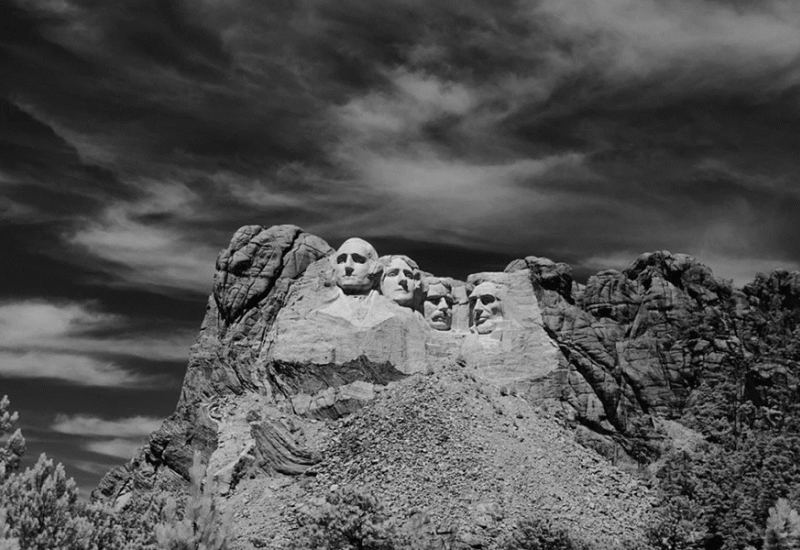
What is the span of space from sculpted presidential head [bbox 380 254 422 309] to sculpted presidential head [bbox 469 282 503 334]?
9.58ft

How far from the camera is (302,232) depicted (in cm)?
6588

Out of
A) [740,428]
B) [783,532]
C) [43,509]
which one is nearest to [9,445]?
[43,509]

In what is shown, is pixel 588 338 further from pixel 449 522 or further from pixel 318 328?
pixel 449 522

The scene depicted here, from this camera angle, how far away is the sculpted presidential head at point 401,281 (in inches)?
2398

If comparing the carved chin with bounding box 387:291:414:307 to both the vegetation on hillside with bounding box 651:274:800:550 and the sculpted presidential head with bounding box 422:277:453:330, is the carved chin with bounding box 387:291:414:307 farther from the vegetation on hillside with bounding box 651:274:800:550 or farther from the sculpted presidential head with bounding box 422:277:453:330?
the vegetation on hillside with bounding box 651:274:800:550

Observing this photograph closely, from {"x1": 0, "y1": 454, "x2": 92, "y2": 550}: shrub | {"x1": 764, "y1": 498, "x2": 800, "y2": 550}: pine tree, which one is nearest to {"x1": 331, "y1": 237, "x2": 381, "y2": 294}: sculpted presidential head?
{"x1": 764, "y1": 498, "x2": 800, "y2": 550}: pine tree

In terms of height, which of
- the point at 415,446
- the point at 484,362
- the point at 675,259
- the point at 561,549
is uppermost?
the point at 675,259

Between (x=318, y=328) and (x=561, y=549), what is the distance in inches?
748

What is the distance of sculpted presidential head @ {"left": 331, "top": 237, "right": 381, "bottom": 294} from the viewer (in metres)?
61.0

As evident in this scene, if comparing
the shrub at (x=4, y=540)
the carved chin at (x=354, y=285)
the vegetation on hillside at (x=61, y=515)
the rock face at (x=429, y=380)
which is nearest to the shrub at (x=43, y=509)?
the vegetation on hillside at (x=61, y=515)

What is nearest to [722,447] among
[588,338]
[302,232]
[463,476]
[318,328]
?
[588,338]

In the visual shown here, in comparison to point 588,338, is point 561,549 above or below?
below

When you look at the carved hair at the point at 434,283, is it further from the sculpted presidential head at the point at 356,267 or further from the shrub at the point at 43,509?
the shrub at the point at 43,509

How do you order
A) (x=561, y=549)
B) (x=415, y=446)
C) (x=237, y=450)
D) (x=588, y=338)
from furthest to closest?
(x=588, y=338) < (x=237, y=450) < (x=415, y=446) < (x=561, y=549)
